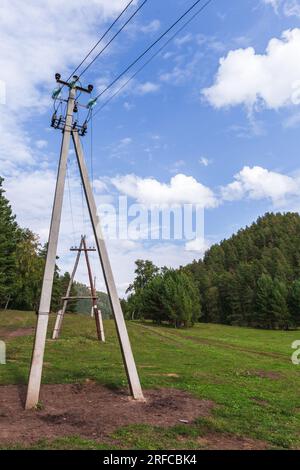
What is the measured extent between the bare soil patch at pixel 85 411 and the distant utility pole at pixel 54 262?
663 mm

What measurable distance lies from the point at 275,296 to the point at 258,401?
76305mm

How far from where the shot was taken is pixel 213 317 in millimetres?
115000

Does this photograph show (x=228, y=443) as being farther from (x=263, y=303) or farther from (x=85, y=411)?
(x=263, y=303)

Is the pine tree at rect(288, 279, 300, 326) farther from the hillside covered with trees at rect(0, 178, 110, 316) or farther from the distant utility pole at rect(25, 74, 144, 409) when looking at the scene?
the distant utility pole at rect(25, 74, 144, 409)

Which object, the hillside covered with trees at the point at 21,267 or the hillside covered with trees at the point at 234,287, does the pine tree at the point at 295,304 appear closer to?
the hillside covered with trees at the point at 234,287

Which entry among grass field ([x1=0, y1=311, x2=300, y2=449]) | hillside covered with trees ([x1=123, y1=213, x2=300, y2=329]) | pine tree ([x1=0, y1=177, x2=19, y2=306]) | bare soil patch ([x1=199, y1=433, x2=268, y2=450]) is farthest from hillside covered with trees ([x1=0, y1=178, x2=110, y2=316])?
bare soil patch ([x1=199, y1=433, x2=268, y2=450])

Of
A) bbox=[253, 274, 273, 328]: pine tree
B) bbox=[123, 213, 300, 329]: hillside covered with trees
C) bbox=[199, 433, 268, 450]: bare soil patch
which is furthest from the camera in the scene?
bbox=[253, 274, 273, 328]: pine tree

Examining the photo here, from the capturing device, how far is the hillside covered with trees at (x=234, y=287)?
80.8m

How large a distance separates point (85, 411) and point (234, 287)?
4056 inches

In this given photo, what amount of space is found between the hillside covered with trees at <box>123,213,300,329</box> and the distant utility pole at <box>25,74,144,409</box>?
6476 cm

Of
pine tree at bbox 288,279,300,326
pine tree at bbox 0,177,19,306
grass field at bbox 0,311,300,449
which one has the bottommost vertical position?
grass field at bbox 0,311,300,449

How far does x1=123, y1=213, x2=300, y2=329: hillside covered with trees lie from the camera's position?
80.8 meters

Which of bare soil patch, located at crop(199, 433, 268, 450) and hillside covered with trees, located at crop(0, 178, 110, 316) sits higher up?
hillside covered with trees, located at crop(0, 178, 110, 316)
